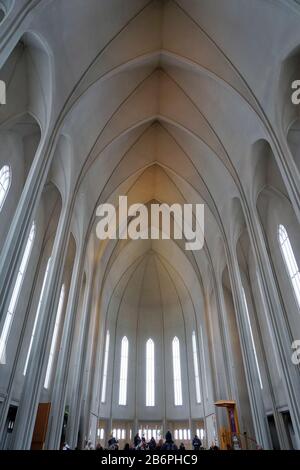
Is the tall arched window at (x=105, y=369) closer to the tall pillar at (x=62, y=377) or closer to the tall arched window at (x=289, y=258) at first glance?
the tall pillar at (x=62, y=377)

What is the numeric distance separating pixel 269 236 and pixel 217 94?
7122 mm

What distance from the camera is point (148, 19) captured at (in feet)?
40.2

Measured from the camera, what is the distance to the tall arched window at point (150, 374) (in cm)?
2390

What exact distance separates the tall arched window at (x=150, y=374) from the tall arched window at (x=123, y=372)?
1.82m

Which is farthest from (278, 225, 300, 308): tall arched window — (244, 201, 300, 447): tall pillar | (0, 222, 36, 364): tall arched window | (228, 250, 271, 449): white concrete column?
(0, 222, 36, 364): tall arched window

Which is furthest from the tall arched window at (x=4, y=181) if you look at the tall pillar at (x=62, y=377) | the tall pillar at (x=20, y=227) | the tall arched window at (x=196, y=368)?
the tall arched window at (x=196, y=368)

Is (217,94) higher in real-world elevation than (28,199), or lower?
higher

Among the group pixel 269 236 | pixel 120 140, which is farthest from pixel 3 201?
pixel 269 236

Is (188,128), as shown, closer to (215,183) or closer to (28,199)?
(215,183)

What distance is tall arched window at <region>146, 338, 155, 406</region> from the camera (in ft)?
78.4

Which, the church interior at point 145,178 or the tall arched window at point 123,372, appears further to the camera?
the tall arched window at point 123,372

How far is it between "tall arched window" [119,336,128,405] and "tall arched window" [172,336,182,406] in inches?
159

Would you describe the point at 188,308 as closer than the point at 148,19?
No

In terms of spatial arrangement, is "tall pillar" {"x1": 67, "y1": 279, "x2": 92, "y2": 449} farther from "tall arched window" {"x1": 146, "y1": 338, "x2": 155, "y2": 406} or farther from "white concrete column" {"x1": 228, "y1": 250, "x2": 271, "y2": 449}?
"tall arched window" {"x1": 146, "y1": 338, "x2": 155, "y2": 406}
